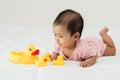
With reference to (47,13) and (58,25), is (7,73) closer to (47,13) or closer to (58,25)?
(58,25)

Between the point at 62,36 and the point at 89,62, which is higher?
the point at 62,36

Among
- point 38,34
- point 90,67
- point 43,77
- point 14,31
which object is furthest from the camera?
point 14,31

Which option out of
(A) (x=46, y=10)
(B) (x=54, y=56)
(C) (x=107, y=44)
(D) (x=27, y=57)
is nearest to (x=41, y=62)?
(D) (x=27, y=57)

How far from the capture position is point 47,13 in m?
2.78

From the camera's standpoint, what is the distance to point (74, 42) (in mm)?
1428

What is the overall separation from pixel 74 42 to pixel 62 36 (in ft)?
0.30

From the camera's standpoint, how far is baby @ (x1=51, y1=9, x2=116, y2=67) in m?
1.35

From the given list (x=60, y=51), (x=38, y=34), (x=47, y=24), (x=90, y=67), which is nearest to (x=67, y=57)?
(x=60, y=51)

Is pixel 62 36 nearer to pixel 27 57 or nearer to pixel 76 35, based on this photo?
pixel 76 35

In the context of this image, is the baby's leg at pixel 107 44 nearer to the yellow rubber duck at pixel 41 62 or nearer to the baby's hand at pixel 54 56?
the baby's hand at pixel 54 56

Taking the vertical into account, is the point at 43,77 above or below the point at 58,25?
below

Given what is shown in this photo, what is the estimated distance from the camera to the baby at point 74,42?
1.35 metres

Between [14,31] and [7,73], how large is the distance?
1.22 meters

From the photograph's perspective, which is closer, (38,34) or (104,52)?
(104,52)
